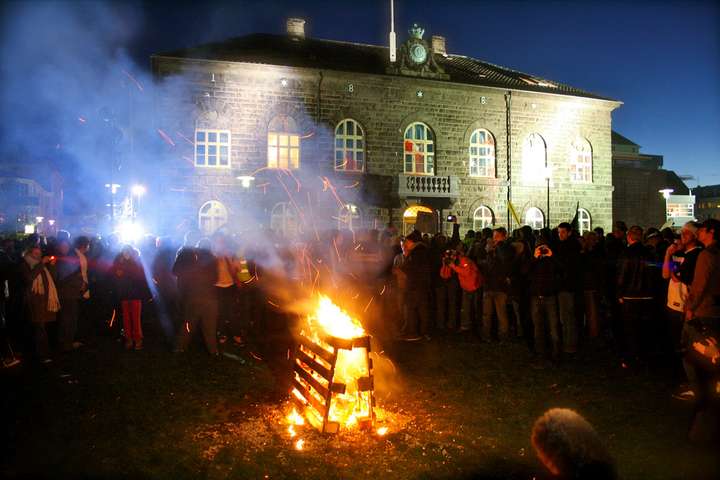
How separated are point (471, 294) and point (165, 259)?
20.1 ft

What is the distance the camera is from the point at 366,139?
2319 centimetres

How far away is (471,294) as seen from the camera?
1045 centimetres

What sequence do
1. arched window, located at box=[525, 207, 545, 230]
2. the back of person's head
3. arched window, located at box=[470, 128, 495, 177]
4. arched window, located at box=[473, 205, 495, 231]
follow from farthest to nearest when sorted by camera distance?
arched window, located at box=[525, 207, 545, 230], arched window, located at box=[470, 128, 495, 177], arched window, located at box=[473, 205, 495, 231], the back of person's head

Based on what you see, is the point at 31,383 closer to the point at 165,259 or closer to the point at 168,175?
the point at 165,259

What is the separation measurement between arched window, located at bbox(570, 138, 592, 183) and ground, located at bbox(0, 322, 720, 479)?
20.7 metres

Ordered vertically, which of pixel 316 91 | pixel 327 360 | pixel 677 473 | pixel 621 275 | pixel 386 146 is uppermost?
pixel 316 91

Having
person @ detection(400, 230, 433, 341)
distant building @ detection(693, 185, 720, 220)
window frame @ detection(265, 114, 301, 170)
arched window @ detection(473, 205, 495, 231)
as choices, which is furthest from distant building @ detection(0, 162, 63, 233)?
distant building @ detection(693, 185, 720, 220)

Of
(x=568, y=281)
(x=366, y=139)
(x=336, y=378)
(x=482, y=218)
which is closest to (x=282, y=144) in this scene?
(x=366, y=139)

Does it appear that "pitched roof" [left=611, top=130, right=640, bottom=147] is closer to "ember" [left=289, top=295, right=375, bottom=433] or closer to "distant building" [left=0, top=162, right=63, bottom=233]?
"ember" [left=289, top=295, right=375, bottom=433]

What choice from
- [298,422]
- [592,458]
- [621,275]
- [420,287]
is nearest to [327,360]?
[298,422]

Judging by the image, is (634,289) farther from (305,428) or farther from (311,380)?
(305,428)

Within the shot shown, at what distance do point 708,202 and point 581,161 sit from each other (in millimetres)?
68082

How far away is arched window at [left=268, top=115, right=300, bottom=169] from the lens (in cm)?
2191

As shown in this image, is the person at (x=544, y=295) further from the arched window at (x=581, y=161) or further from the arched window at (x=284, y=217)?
the arched window at (x=581, y=161)
